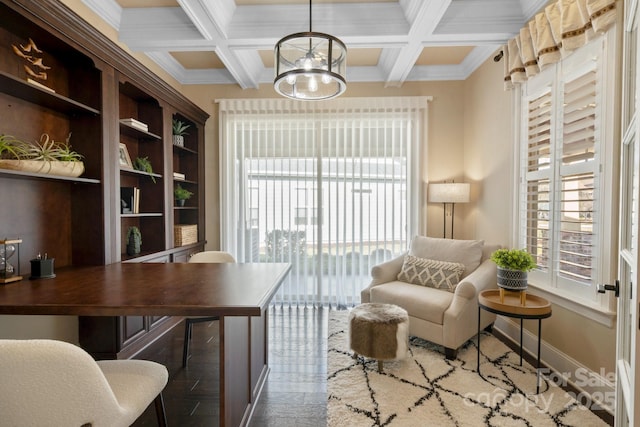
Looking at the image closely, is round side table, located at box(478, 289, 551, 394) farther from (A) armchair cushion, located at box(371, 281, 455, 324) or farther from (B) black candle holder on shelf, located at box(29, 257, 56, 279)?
(B) black candle holder on shelf, located at box(29, 257, 56, 279)

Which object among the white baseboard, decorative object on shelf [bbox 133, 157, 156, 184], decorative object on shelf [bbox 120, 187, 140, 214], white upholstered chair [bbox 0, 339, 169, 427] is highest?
decorative object on shelf [bbox 133, 157, 156, 184]

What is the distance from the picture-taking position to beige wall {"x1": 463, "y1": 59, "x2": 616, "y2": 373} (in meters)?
2.07

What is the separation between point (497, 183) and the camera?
313 cm

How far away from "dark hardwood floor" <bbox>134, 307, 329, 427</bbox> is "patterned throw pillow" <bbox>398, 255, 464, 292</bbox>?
1.02 m

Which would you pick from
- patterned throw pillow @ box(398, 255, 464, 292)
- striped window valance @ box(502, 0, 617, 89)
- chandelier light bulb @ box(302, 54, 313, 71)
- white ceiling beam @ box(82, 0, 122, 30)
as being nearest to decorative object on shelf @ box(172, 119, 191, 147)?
white ceiling beam @ box(82, 0, 122, 30)

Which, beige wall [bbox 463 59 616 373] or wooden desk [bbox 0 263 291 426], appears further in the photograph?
beige wall [bbox 463 59 616 373]

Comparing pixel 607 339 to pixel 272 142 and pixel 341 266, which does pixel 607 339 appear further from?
pixel 272 142

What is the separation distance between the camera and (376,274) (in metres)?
3.07

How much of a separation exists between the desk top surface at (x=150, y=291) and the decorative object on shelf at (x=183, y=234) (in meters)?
1.22

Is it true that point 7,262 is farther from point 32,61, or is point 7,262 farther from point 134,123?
point 134,123

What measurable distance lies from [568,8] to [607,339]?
2.19m

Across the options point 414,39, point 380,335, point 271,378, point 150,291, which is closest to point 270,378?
point 271,378

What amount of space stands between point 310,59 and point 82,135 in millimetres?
1917

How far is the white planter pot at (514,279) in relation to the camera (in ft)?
6.89
